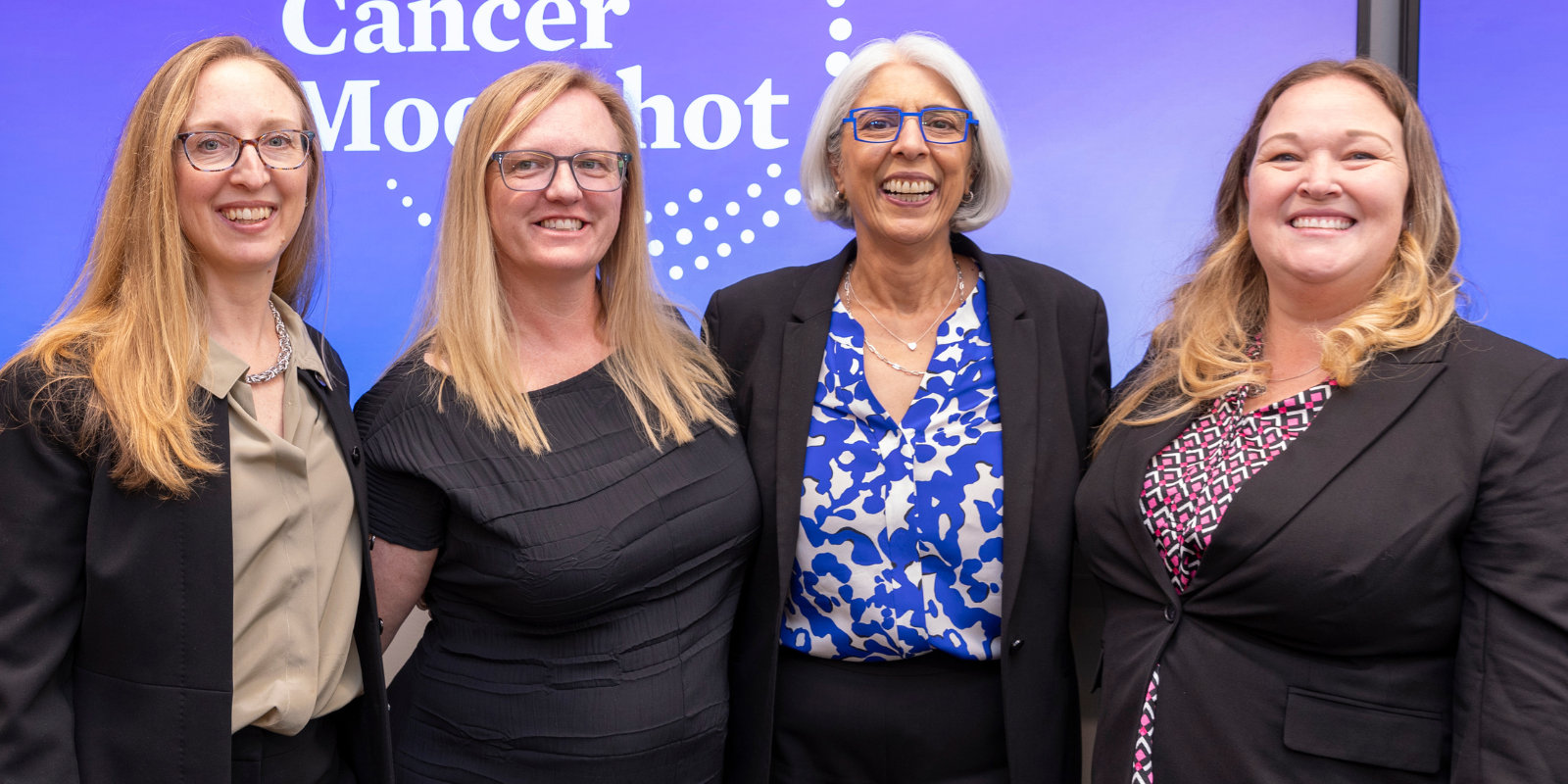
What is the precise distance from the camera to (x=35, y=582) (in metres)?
1.28

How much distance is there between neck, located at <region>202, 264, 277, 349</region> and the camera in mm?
1504

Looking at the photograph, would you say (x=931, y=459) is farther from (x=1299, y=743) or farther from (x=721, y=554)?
(x=1299, y=743)

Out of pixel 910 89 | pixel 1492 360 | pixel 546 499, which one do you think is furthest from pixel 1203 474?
pixel 546 499

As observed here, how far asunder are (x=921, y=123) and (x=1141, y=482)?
32.8 inches

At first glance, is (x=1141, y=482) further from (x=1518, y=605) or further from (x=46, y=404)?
(x=46, y=404)

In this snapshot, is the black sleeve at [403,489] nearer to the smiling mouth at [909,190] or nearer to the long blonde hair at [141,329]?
the long blonde hair at [141,329]

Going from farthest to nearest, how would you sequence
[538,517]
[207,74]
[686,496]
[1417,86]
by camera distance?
[1417,86] < [686,496] < [538,517] < [207,74]

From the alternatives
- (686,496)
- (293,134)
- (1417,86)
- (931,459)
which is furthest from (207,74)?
(1417,86)

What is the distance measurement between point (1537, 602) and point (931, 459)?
94 centimetres

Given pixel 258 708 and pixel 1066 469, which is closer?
pixel 258 708

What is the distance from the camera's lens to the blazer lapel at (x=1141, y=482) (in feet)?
5.46

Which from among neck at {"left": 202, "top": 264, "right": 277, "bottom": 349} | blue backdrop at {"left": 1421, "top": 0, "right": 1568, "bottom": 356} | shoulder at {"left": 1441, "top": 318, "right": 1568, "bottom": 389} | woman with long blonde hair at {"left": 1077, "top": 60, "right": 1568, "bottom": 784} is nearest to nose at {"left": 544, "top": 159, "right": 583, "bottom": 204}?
neck at {"left": 202, "top": 264, "right": 277, "bottom": 349}

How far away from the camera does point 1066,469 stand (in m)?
1.96

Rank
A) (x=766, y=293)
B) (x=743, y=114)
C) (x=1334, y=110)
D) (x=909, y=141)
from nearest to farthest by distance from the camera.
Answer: (x=1334, y=110) → (x=909, y=141) → (x=766, y=293) → (x=743, y=114)
